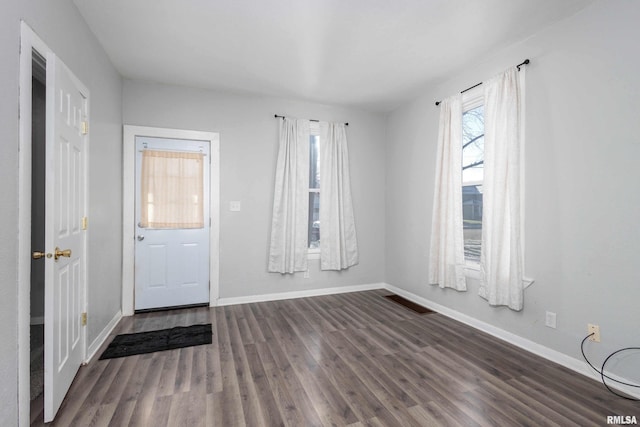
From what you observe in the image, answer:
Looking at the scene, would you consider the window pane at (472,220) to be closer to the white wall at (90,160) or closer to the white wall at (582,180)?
the white wall at (582,180)

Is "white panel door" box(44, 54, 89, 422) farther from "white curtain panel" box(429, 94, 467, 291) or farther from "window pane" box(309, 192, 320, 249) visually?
"white curtain panel" box(429, 94, 467, 291)

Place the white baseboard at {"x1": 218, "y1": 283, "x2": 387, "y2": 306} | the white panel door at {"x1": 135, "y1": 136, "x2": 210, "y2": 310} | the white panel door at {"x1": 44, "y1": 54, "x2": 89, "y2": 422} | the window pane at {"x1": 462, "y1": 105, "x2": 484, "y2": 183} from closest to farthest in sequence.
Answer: the white panel door at {"x1": 44, "y1": 54, "x2": 89, "y2": 422} → the window pane at {"x1": 462, "y1": 105, "x2": 484, "y2": 183} → the white panel door at {"x1": 135, "y1": 136, "x2": 210, "y2": 310} → the white baseboard at {"x1": 218, "y1": 283, "x2": 387, "y2": 306}

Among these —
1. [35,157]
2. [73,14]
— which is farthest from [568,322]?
[35,157]

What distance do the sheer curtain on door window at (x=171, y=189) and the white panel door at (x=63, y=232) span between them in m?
1.31

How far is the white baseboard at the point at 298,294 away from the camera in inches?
157

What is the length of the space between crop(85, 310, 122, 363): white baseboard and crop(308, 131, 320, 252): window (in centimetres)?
250

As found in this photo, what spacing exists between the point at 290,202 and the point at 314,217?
1.59ft

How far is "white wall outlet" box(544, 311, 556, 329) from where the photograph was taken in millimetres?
2492

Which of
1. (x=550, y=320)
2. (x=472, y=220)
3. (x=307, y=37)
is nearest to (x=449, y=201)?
(x=472, y=220)

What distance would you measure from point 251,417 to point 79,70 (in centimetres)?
284

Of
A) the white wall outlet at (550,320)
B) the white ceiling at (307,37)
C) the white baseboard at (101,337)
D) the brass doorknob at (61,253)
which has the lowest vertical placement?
the white baseboard at (101,337)

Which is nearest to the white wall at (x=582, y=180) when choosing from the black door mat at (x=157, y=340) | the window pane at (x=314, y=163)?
the window pane at (x=314, y=163)

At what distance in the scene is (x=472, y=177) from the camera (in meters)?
3.36

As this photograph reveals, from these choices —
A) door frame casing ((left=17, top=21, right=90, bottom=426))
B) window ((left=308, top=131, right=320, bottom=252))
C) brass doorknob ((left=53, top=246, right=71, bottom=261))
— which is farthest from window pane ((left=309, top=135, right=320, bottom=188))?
door frame casing ((left=17, top=21, right=90, bottom=426))
